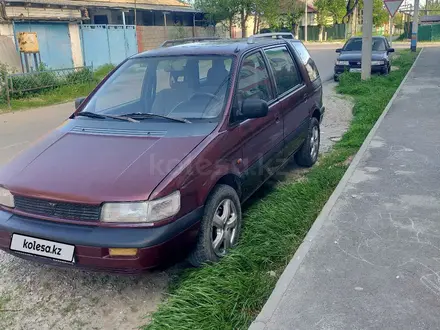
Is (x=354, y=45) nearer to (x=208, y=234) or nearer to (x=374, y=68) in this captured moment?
(x=374, y=68)

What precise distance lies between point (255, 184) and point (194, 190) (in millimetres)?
1223

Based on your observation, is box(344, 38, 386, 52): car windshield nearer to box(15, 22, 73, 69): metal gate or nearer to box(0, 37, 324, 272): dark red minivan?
box(15, 22, 73, 69): metal gate

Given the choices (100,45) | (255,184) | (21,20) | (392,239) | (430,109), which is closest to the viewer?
(392,239)

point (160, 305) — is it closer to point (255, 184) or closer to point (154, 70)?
point (255, 184)

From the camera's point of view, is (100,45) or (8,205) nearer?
(8,205)

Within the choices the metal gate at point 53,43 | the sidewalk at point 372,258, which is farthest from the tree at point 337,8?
the sidewalk at point 372,258

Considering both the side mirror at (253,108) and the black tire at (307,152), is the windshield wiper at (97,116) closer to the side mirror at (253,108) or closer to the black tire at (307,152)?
the side mirror at (253,108)

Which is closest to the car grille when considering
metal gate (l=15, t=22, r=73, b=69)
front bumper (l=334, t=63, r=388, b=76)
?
front bumper (l=334, t=63, r=388, b=76)

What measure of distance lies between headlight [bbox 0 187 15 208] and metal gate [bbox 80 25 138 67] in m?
16.5

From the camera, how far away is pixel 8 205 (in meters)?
3.29

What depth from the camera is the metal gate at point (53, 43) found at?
16750mm

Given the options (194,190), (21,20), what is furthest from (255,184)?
(21,20)

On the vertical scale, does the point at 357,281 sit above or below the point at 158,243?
below

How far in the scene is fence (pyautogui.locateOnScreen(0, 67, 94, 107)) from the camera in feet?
41.6
